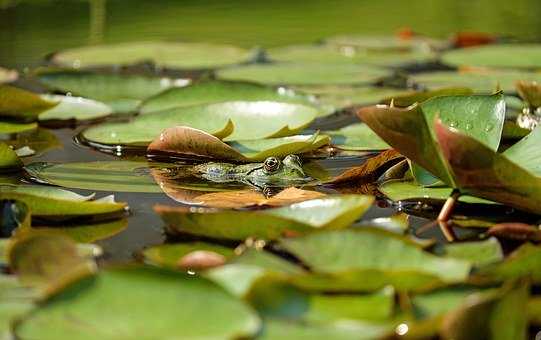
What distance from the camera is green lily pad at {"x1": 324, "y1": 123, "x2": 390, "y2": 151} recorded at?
2.20 metres

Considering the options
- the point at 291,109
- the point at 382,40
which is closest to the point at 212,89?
the point at 291,109

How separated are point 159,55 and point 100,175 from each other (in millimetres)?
1884

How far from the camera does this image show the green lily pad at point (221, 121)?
223 cm

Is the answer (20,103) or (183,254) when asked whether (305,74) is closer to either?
(20,103)

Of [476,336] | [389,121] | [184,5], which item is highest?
[389,121]

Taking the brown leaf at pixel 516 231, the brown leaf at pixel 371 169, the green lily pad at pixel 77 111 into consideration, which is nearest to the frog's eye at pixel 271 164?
the brown leaf at pixel 371 169

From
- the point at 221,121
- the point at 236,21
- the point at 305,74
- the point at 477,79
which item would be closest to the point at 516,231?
the point at 221,121

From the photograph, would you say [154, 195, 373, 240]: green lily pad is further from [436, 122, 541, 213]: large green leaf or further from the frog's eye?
the frog's eye

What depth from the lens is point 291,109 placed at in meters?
2.29

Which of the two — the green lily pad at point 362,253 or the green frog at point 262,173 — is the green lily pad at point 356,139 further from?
the green lily pad at point 362,253

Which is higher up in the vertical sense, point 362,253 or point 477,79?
point 362,253

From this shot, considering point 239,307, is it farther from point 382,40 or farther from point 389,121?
point 382,40

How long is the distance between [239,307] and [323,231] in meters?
0.28

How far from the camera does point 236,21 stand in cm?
503
